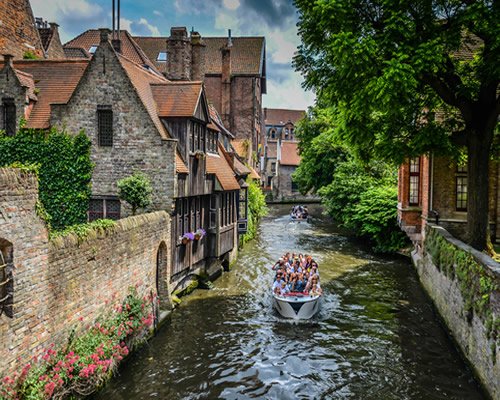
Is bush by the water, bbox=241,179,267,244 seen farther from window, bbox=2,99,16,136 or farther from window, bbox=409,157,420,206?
window, bbox=2,99,16,136

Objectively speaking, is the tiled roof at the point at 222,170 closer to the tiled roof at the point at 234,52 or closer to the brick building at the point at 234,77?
the brick building at the point at 234,77

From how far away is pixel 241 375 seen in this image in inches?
456

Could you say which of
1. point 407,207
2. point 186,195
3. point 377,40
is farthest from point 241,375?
point 407,207

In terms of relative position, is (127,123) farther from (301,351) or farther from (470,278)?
(470,278)

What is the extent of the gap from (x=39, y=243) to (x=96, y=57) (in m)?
9.85

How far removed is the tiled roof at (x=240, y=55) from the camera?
49.4m

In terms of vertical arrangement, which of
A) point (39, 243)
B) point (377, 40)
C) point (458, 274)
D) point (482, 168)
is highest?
point (377, 40)

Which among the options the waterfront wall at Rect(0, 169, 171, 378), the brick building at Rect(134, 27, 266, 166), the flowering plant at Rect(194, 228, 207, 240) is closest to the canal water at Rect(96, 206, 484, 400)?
the waterfront wall at Rect(0, 169, 171, 378)

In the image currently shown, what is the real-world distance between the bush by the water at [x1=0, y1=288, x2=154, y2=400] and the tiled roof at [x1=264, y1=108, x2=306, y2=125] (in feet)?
282

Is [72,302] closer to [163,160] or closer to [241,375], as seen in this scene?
[241,375]

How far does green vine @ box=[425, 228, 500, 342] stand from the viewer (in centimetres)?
966

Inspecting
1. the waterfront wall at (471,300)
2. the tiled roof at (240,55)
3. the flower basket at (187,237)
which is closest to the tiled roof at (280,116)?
the tiled roof at (240,55)

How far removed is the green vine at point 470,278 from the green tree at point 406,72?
47.5 inches

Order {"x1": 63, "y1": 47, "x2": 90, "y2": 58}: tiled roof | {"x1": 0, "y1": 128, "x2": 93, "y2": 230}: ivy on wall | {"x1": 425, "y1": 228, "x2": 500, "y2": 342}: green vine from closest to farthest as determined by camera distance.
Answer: {"x1": 425, "y1": 228, "x2": 500, "y2": 342}: green vine, {"x1": 0, "y1": 128, "x2": 93, "y2": 230}: ivy on wall, {"x1": 63, "y1": 47, "x2": 90, "y2": 58}: tiled roof
